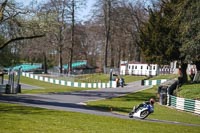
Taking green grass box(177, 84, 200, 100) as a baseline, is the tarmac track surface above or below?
below

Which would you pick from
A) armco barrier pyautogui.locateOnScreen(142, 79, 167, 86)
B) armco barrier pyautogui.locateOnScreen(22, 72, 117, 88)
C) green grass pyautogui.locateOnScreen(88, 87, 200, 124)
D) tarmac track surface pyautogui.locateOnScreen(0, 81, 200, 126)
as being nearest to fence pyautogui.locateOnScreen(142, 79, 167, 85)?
armco barrier pyautogui.locateOnScreen(142, 79, 167, 86)

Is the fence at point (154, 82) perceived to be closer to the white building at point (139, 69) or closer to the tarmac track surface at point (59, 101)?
the white building at point (139, 69)

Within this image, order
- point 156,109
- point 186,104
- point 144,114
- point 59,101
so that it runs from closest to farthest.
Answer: point 144,114 < point 156,109 < point 186,104 < point 59,101

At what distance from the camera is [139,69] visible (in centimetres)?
8000

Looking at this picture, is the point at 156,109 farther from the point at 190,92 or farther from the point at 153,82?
the point at 153,82

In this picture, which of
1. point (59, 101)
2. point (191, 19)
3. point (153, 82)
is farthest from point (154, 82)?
point (191, 19)

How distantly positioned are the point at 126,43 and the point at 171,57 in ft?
160

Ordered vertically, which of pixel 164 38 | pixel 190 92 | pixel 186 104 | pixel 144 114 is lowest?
pixel 186 104

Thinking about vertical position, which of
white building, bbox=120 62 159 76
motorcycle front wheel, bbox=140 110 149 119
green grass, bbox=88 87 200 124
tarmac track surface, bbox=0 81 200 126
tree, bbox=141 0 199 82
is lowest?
green grass, bbox=88 87 200 124

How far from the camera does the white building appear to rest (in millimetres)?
76312

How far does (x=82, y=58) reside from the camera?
110750 millimetres

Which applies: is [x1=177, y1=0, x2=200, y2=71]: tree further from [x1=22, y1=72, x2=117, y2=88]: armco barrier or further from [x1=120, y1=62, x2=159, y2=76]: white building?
[x1=120, y1=62, x2=159, y2=76]: white building

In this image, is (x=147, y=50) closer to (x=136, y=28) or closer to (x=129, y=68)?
(x=129, y=68)

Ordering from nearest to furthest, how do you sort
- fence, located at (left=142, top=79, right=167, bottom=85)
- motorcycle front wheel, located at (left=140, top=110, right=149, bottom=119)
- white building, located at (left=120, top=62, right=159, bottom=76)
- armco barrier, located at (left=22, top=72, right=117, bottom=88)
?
motorcycle front wheel, located at (left=140, top=110, right=149, bottom=119) < fence, located at (left=142, top=79, right=167, bottom=85) < armco barrier, located at (left=22, top=72, right=117, bottom=88) < white building, located at (left=120, top=62, right=159, bottom=76)
